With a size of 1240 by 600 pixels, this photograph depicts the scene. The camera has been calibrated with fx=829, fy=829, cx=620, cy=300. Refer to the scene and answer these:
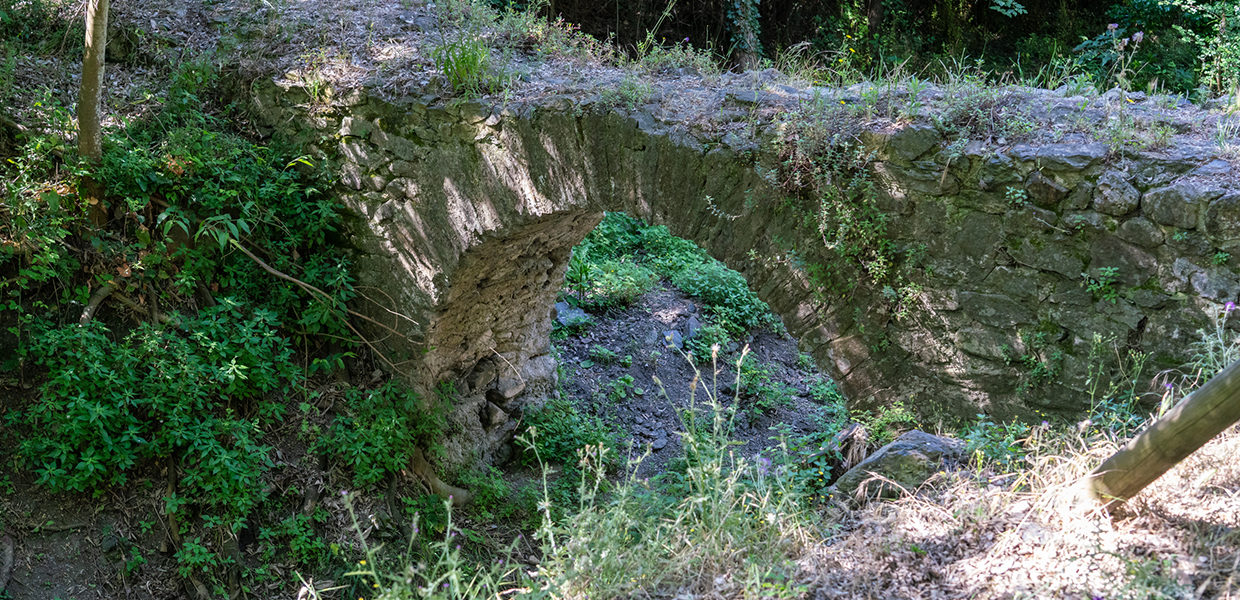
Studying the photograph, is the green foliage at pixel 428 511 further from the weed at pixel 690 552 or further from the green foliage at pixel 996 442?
the green foliage at pixel 996 442

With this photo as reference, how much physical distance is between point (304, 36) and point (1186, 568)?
4900mm

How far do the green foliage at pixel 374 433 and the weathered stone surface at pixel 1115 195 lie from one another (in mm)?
3719

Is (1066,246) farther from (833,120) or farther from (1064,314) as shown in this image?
(833,120)

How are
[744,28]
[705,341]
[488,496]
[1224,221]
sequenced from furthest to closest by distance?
[744,28], [705,341], [488,496], [1224,221]

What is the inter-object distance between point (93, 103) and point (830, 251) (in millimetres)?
3681

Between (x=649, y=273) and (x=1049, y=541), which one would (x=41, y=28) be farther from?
(x=1049, y=541)

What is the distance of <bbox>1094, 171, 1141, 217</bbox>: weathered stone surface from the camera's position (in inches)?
122

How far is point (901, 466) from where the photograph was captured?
3148mm

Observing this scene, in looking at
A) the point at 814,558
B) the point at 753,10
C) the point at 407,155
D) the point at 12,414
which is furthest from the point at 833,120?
the point at 753,10

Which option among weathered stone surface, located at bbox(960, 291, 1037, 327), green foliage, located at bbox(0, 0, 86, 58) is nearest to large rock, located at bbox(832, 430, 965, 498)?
weathered stone surface, located at bbox(960, 291, 1037, 327)

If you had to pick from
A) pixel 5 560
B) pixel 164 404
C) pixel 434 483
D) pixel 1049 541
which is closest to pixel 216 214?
pixel 164 404

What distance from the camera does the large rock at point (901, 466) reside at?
308cm

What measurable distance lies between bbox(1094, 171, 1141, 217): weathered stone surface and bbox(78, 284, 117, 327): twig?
4.70 meters

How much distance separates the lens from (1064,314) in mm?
3283
